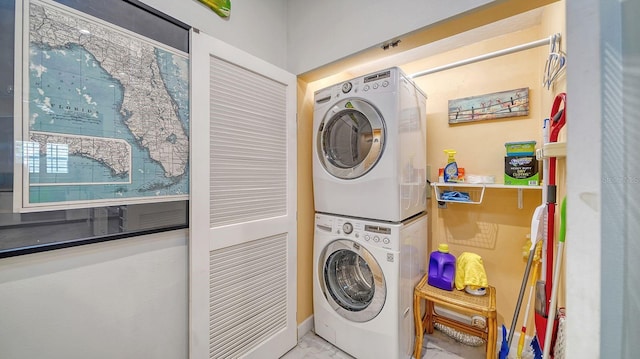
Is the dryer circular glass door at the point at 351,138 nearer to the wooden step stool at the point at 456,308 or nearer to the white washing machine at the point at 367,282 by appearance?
the white washing machine at the point at 367,282

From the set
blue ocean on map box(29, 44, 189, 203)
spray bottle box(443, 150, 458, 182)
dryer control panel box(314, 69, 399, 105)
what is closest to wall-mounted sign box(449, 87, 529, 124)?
spray bottle box(443, 150, 458, 182)

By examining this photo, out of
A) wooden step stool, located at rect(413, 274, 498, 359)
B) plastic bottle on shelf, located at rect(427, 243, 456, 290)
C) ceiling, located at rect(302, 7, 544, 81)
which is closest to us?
wooden step stool, located at rect(413, 274, 498, 359)

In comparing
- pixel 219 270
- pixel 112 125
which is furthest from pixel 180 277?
pixel 112 125

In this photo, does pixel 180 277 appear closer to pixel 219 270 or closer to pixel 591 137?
pixel 219 270

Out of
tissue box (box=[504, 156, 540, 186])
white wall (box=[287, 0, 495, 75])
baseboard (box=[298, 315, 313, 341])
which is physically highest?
white wall (box=[287, 0, 495, 75])

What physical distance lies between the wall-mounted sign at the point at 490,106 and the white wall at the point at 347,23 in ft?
3.22

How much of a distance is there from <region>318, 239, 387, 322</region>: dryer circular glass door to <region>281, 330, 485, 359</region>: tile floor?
32 cm

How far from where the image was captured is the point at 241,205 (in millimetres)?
1404

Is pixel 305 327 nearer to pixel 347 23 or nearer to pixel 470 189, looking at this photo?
pixel 470 189

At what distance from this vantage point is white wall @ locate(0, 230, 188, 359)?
2.65 ft

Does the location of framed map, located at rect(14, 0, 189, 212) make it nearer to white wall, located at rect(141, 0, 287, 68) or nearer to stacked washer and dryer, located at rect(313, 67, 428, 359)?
white wall, located at rect(141, 0, 287, 68)

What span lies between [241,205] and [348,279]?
40.7 inches

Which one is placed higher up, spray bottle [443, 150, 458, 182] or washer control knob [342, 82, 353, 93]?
washer control knob [342, 82, 353, 93]

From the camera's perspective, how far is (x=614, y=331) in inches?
18.6
